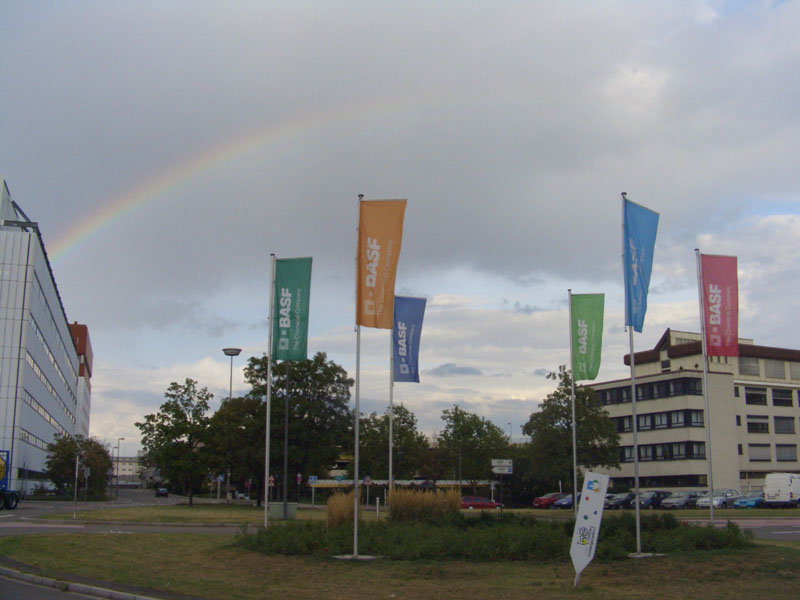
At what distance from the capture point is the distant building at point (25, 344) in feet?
Answer: 216

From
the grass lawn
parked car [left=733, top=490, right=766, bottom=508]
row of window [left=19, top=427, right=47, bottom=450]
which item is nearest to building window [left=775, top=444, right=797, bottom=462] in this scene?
parked car [left=733, top=490, right=766, bottom=508]

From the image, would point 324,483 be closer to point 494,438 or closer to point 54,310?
point 494,438

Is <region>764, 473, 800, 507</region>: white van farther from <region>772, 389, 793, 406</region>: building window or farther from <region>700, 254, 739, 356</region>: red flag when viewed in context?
<region>700, 254, 739, 356</region>: red flag

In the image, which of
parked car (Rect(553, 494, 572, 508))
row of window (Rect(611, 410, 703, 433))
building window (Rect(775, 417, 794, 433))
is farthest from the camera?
building window (Rect(775, 417, 794, 433))

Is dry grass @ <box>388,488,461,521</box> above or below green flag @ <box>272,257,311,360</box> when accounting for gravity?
below

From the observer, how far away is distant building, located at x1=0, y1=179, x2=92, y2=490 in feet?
216

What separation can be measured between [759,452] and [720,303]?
229ft

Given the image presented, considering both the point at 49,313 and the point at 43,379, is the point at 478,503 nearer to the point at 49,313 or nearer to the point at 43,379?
the point at 43,379

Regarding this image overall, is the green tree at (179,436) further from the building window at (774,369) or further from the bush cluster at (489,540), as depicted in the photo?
the building window at (774,369)

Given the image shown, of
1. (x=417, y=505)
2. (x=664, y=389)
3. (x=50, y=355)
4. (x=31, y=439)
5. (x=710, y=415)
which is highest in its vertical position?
(x=50, y=355)

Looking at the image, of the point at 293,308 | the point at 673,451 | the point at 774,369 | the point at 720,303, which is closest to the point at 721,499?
the point at 673,451

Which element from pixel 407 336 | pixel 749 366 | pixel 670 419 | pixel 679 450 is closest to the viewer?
pixel 407 336

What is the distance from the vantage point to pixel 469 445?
266ft

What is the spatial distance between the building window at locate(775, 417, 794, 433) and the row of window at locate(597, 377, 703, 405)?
43.4 ft
